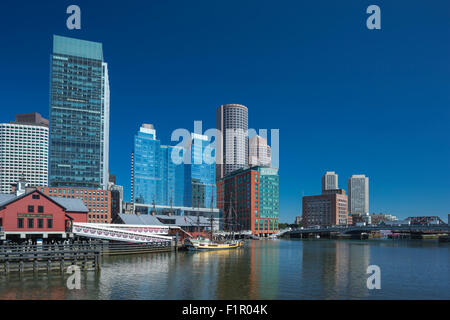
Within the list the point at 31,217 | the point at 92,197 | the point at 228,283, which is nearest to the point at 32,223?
the point at 31,217

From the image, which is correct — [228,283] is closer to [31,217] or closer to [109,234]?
[31,217]

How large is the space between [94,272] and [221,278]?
18.0 metres

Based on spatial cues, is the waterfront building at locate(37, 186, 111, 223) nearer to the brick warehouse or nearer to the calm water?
the brick warehouse

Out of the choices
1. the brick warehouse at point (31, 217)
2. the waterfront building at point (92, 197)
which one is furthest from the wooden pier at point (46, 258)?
the waterfront building at point (92, 197)

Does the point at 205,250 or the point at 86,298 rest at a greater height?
the point at 86,298

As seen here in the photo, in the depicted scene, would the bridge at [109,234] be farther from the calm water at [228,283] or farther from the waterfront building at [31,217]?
the calm water at [228,283]

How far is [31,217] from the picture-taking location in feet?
230

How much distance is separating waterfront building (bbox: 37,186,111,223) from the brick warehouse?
119 m

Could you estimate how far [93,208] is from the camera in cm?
19125

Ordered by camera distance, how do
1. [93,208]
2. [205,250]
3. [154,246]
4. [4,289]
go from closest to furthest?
1. [4,289]
2. [154,246]
3. [205,250]
4. [93,208]

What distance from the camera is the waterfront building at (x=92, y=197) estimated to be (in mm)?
190625

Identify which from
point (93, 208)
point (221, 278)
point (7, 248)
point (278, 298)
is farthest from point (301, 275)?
point (93, 208)

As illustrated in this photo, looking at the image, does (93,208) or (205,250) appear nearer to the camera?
(205,250)
